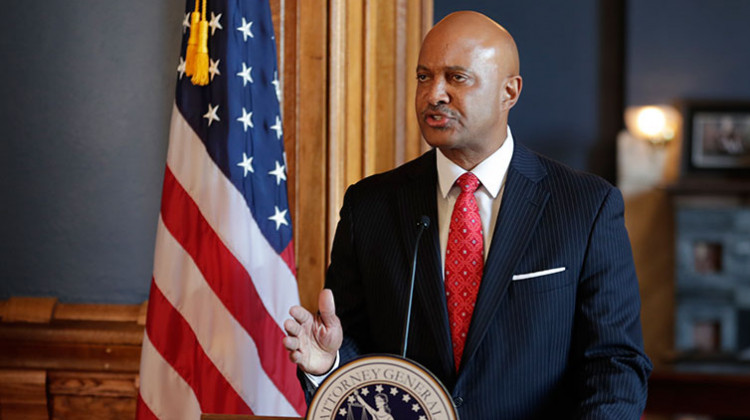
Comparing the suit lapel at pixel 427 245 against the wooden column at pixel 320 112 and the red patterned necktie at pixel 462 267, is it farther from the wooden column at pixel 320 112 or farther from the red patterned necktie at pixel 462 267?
the wooden column at pixel 320 112

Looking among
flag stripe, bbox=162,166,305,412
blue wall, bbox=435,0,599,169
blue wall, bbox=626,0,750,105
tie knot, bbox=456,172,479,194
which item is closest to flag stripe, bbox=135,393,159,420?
flag stripe, bbox=162,166,305,412

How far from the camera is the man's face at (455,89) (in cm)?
169

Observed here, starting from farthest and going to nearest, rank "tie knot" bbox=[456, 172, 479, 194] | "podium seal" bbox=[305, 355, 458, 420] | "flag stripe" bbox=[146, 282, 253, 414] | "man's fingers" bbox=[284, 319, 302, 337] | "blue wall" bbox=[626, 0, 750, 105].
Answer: "blue wall" bbox=[626, 0, 750, 105]
"flag stripe" bbox=[146, 282, 253, 414]
"tie knot" bbox=[456, 172, 479, 194]
"man's fingers" bbox=[284, 319, 302, 337]
"podium seal" bbox=[305, 355, 458, 420]

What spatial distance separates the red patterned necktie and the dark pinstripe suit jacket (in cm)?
3

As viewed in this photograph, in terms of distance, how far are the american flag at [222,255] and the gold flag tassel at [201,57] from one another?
0.15 feet

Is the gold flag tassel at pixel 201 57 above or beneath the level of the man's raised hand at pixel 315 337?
above

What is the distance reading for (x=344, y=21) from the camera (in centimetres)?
293

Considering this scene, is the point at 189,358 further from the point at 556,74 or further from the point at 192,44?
the point at 556,74

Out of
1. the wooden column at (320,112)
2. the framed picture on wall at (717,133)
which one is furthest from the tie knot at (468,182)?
the framed picture on wall at (717,133)

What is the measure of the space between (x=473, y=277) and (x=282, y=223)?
941mm

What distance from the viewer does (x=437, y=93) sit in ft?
5.51

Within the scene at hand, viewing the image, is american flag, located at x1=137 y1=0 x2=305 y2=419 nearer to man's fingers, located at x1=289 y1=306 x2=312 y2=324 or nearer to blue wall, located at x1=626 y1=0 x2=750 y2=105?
man's fingers, located at x1=289 y1=306 x2=312 y2=324

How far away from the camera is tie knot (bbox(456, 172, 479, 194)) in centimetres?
178

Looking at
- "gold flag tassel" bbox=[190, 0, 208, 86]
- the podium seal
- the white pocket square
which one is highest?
"gold flag tassel" bbox=[190, 0, 208, 86]
